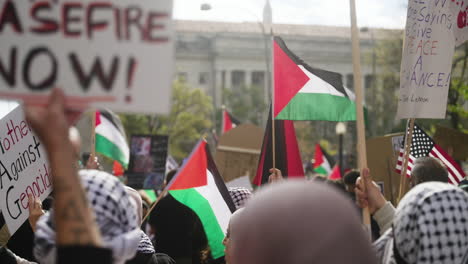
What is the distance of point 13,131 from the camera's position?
14.5 ft

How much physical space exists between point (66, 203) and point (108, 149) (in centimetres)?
782

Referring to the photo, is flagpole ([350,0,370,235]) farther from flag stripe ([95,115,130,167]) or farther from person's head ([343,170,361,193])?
flag stripe ([95,115,130,167])

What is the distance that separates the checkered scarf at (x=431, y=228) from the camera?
2.38m

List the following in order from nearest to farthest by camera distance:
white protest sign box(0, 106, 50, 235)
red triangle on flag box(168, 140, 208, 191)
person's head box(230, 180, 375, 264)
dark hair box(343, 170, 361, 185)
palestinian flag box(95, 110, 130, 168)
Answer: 1. person's head box(230, 180, 375, 264)
2. white protest sign box(0, 106, 50, 235)
3. red triangle on flag box(168, 140, 208, 191)
4. dark hair box(343, 170, 361, 185)
5. palestinian flag box(95, 110, 130, 168)

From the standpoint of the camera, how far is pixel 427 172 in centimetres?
342

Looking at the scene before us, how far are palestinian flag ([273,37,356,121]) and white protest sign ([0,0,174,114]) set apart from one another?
3681 millimetres

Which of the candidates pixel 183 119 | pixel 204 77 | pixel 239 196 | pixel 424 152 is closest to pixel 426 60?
pixel 239 196

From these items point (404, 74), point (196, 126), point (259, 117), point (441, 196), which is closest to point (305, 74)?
point (404, 74)

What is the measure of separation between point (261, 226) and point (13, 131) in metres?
3.05

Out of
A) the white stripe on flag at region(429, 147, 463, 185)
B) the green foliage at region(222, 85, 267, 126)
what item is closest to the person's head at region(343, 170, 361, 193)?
the white stripe on flag at region(429, 147, 463, 185)

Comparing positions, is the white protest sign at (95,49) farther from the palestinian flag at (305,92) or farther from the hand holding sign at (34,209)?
the palestinian flag at (305,92)

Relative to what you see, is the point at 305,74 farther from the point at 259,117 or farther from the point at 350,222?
the point at 259,117

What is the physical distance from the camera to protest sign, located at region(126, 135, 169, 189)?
1037cm

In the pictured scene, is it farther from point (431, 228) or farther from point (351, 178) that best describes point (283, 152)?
point (431, 228)
